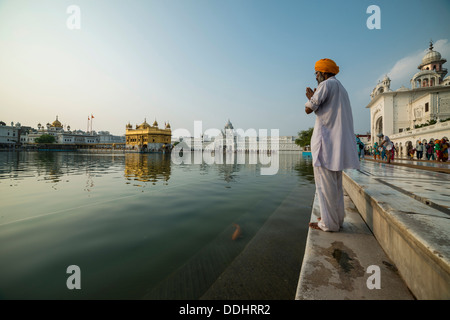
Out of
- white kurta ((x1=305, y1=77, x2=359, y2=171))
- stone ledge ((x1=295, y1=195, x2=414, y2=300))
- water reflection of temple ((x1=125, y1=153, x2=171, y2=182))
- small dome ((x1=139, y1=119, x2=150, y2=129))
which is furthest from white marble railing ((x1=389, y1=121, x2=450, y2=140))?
small dome ((x1=139, y1=119, x2=150, y2=129))

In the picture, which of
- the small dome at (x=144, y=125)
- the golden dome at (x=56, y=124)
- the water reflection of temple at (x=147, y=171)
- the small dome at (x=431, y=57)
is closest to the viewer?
the water reflection of temple at (x=147, y=171)

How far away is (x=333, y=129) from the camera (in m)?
2.25

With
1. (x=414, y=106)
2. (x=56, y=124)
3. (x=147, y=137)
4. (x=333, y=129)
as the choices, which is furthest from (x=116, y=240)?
(x=56, y=124)

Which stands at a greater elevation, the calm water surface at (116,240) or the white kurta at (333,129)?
the white kurta at (333,129)

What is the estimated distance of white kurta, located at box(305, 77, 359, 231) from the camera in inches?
85.4

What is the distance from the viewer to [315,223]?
240 centimetres

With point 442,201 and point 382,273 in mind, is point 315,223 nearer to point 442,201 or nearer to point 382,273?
point 382,273

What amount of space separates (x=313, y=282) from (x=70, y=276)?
186cm

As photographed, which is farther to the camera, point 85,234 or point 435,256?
point 85,234

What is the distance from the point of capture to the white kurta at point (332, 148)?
85.4 inches

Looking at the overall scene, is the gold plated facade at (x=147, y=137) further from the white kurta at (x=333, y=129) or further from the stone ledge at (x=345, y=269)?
the stone ledge at (x=345, y=269)

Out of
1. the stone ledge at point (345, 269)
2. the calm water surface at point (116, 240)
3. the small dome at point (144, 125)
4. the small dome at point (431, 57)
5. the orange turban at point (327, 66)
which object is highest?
the small dome at point (431, 57)

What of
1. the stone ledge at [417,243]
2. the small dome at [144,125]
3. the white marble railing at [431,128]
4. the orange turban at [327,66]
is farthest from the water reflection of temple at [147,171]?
the small dome at [144,125]
